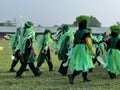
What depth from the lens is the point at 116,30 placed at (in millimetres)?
15469

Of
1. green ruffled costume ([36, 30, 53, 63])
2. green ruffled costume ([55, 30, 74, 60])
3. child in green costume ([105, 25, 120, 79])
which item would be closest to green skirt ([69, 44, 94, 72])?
child in green costume ([105, 25, 120, 79])

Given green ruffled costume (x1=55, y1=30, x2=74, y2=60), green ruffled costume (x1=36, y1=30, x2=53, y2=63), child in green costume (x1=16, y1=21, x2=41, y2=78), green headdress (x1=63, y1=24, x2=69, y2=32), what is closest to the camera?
child in green costume (x1=16, y1=21, x2=41, y2=78)

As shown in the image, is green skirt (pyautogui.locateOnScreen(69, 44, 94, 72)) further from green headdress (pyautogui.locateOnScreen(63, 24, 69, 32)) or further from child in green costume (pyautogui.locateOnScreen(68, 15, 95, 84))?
green headdress (pyautogui.locateOnScreen(63, 24, 69, 32))

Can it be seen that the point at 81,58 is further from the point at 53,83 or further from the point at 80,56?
the point at 53,83

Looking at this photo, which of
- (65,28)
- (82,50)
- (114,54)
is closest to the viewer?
(82,50)

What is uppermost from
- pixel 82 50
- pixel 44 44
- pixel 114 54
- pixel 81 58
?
pixel 82 50

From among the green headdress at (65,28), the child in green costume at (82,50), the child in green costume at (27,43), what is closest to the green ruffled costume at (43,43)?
the green headdress at (65,28)

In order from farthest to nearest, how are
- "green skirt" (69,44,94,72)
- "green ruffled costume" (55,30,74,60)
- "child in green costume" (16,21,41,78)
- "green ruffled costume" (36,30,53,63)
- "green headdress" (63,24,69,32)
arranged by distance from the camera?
"green ruffled costume" (36,30,53,63) < "green headdress" (63,24,69,32) < "green ruffled costume" (55,30,74,60) < "child in green costume" (16,21,41,78) < "green skirt" (69,44,94,72)

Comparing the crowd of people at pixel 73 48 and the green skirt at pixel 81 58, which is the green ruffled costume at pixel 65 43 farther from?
the green skirt at pixel 81 58

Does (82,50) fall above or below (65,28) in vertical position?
below

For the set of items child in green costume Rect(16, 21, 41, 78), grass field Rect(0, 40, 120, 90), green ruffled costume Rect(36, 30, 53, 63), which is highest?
child in green costume Rect(16, 21, 41, 78)

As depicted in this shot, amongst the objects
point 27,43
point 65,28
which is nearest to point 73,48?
point 27,43

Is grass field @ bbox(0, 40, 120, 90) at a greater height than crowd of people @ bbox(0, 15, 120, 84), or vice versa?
crowd of people @ bbox(0, 15, 120, 84)

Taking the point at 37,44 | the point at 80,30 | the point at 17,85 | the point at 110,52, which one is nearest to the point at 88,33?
the point at 80,30
